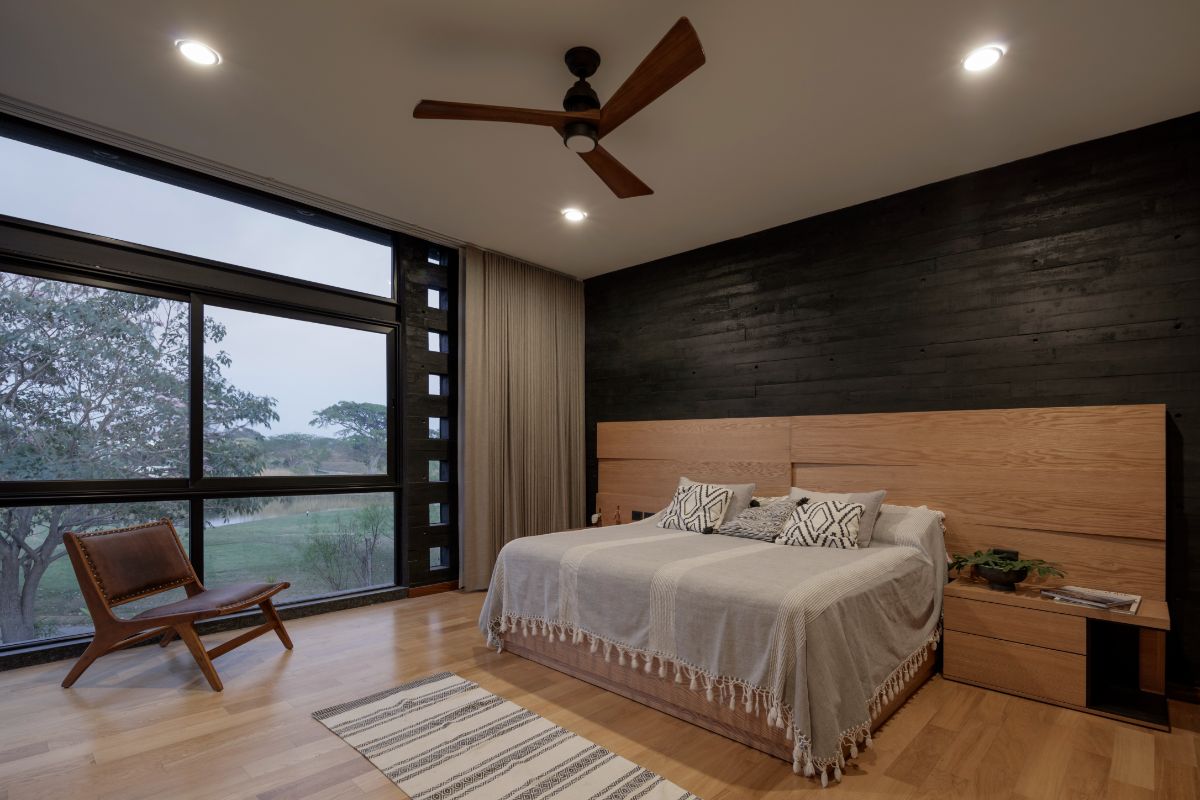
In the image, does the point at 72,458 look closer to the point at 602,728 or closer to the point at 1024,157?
the point at 602,728

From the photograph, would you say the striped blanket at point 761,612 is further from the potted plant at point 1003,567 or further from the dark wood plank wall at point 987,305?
the dark wood plank wall at point 987,305

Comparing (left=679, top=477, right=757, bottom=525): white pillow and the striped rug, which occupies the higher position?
(left=679, top=477, right=757, bottom=525): white pillow

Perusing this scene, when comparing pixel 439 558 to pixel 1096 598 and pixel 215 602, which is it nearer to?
pixel 215 602

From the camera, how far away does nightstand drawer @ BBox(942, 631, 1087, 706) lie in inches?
99.0

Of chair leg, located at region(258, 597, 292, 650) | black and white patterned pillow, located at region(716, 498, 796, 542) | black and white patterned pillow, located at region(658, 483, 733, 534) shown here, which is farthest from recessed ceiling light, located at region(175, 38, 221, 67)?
black and white patterned pillow, located at region(716, 498, 796, 542)

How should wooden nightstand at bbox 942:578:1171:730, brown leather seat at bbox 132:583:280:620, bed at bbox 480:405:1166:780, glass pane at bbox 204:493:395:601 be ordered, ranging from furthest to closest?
glass pane at bbox 204:493:395:601
brown leather seat at bbox 132:583:280:620
wooden nightstand at bbox 942:578:1171:730
bed at bbox 480:405:1166:780

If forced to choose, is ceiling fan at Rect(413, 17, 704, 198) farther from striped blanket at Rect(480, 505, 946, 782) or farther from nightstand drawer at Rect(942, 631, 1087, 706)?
nightstand drawer at Rect(942, 631, 1087, 706)

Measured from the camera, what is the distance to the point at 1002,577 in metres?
2.81

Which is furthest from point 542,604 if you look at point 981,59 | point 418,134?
point 981,59

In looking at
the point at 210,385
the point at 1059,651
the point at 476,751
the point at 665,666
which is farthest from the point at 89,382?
the point at 1059,651

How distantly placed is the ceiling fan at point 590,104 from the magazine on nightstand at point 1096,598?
2755 millimetres

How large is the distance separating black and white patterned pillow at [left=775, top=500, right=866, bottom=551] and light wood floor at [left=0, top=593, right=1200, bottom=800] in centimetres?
76

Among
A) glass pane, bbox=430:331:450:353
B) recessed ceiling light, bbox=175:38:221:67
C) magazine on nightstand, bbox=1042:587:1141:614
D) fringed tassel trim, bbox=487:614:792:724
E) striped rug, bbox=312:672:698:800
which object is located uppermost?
recessed ceiling light, bbox=175:38:221:67

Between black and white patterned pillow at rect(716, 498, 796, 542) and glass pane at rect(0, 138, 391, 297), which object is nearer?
glass pane at rect(0, 138, 391, 297)
